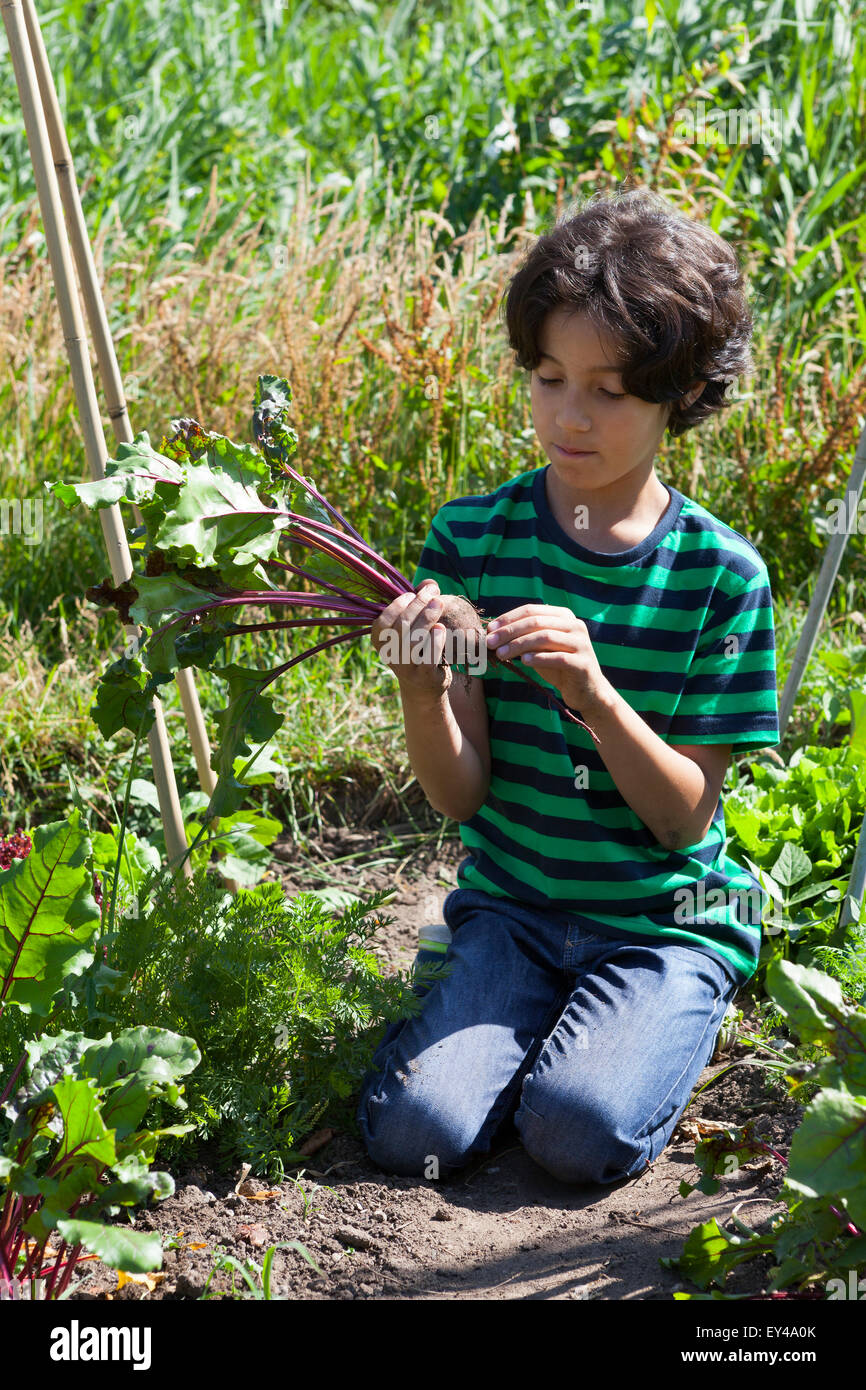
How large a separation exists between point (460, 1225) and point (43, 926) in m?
0.77

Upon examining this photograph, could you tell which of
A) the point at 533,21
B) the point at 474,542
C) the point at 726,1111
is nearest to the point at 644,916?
the point at 726,1111

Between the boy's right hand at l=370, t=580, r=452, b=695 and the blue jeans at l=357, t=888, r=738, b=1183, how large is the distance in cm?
57

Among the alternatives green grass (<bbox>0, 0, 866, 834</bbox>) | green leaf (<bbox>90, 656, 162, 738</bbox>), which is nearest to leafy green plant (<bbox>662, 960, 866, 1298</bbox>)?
green leaf (<bbox>90, 656, 162, 738</bbox>)

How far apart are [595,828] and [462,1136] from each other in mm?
551

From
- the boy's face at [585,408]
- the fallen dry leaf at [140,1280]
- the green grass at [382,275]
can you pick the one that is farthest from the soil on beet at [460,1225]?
the green grass at [382,275]

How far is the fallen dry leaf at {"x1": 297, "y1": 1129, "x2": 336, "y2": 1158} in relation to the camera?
2088mm

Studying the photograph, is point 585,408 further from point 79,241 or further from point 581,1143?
point 581,1143

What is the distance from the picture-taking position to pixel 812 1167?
A: 4.52 feet

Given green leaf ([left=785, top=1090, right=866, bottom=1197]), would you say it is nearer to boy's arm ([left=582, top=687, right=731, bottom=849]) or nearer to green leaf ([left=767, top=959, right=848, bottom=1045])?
green leaf ([left=767, top=959, right=848, bottom=1045])

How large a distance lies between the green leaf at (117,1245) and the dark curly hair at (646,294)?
143cm

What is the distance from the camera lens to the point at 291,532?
206cm

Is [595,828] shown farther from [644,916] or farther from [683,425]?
[683,425]

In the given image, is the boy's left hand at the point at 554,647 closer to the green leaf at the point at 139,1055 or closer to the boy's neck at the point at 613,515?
the boy's neck at the point at 613,515

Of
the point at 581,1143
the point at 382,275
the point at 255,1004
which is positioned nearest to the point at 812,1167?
the point at 581,1143
